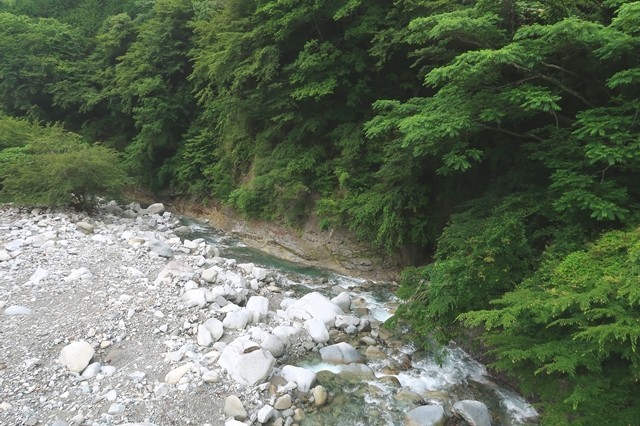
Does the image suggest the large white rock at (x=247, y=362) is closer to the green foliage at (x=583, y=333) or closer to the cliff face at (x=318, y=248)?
the green foliage at (x=583, y=333)

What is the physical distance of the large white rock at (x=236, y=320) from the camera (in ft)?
20.6

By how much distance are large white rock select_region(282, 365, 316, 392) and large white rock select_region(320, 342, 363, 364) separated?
616 millimetres

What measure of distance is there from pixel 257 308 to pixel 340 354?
1.77 m

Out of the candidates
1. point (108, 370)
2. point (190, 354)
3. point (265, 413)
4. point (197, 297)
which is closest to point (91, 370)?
point (108, 370)

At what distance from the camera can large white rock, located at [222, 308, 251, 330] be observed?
6.27 m

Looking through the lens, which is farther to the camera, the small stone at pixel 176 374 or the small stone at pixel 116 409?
the small stone at pixel 176 374

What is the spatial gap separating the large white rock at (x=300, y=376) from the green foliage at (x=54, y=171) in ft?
34.2

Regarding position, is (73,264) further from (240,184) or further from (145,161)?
(145,161)

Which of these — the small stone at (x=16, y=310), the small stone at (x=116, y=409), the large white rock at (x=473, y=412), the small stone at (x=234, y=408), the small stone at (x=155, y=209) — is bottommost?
the small stone at (x=155, y=209)

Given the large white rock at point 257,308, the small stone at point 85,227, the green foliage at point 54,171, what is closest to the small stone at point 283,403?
the large white rock at point 257,308

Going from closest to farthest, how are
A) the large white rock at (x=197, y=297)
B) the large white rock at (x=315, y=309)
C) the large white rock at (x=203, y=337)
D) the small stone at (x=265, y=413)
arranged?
the small stone at (x=265, y=413), the large white rock at (x=203, y=337), the large white rock at (x=197, y=297), the large white rock at (x=315, y=309)

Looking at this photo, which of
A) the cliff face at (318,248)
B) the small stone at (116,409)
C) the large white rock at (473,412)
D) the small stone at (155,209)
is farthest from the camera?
the small stone at (155,209)

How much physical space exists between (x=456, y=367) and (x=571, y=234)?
2.61m

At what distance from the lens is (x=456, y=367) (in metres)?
5.95
